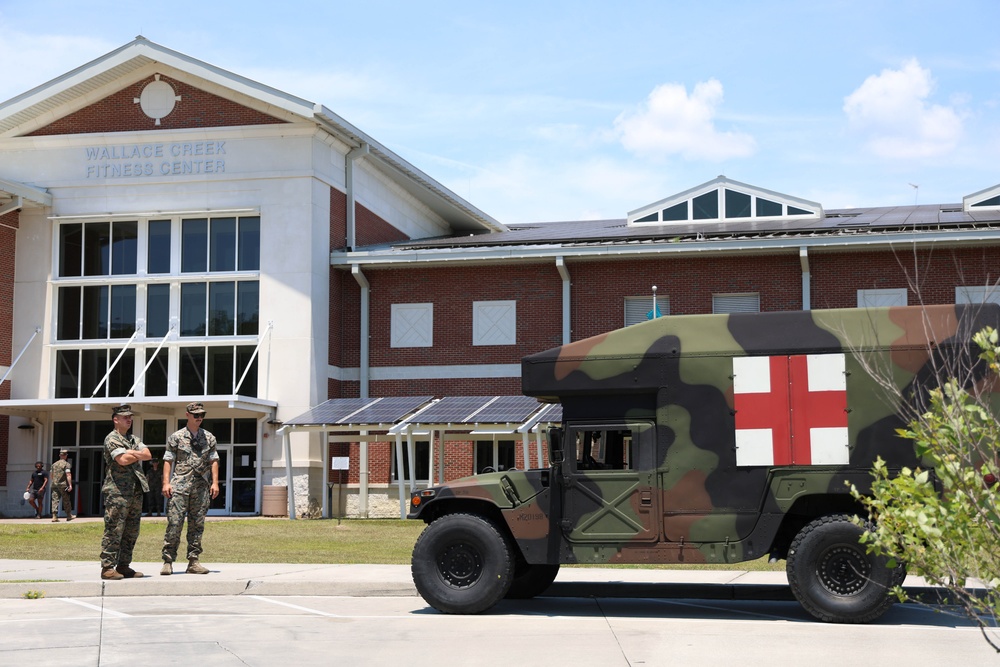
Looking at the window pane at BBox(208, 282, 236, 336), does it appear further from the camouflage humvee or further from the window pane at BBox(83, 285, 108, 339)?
the camouflage humvee

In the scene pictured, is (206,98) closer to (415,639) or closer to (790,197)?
(790,197)

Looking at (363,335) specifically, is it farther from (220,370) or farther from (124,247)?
(124,247)

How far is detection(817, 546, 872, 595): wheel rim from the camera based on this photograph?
34.4ft

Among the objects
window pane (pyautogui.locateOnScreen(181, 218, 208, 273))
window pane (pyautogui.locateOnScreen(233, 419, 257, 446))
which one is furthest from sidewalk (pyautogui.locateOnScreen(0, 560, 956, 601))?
window pane (pyautogui.locateOnScreen(181, 218, 208, 273))

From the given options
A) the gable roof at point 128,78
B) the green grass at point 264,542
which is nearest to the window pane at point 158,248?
the gable roof at point 128,78

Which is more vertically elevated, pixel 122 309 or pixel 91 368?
pixel 122 309

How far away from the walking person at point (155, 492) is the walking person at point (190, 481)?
21.3m

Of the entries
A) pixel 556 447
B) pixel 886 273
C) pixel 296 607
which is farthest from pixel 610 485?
pixel 886 273

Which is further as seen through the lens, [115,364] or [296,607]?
[115,364]

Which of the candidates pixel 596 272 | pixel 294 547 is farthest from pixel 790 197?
pixel 294 547

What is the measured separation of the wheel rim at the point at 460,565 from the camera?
446 inches

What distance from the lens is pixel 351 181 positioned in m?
37.1

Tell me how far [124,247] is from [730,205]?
18.6 metres

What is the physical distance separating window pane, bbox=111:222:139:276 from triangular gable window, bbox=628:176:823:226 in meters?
→ 16.2
